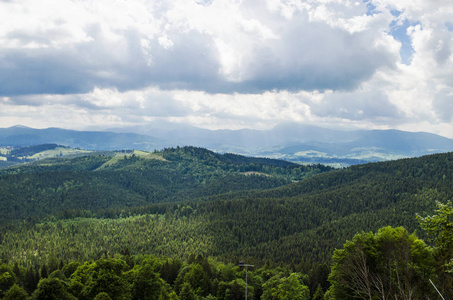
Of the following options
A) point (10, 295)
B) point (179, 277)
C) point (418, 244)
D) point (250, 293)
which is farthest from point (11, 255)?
point (418, 244)

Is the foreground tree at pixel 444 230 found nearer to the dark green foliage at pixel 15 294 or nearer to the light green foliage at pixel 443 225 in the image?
the light green foliage at pixel 443 225

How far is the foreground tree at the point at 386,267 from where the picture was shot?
45.8m

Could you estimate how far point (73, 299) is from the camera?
213 feet

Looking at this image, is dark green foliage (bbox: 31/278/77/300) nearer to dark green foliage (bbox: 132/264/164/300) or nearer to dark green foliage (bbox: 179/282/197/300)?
dark green foliage (bbox: 132/264/164/300)

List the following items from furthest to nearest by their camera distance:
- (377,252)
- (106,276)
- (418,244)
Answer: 1. (106,276)
2. (377,252)
3. (418,244)

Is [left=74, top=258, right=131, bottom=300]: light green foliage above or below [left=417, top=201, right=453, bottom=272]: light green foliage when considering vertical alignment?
below

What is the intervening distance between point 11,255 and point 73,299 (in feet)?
513

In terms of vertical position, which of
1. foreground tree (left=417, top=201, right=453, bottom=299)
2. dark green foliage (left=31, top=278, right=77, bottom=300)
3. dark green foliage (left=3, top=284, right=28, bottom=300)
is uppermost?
foreground tree (left=417, top=201, right=453, bottom=299)

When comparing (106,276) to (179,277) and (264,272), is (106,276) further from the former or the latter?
(264,272)

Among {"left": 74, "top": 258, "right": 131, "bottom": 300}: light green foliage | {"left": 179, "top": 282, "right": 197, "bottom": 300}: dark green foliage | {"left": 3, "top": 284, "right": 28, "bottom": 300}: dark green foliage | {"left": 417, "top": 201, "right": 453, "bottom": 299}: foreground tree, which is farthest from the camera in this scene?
{"left": 179, "top": 282, "right": 197, "bottom": 300}: dark green foliage

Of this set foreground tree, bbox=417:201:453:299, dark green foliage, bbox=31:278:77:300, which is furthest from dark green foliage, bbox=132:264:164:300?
foreground tree, bbox=417:201:453:299

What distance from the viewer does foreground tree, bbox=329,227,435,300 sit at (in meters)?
45.8

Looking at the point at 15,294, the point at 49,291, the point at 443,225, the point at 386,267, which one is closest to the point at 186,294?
the point at 49,291

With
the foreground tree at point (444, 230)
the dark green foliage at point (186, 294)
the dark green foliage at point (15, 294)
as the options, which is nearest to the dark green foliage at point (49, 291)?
the dark green foliage at point (15, 294)
